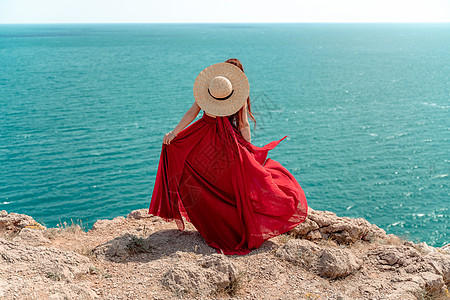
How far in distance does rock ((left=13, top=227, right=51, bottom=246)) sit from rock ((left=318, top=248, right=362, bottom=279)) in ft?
13.5

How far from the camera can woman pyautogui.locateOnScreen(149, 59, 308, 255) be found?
5.73 metres

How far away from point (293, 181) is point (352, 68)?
65.3 m

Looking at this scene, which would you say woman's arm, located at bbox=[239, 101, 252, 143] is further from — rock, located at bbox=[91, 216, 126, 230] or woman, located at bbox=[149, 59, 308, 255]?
rock, located at bbox=[91, 216, 126, 230]

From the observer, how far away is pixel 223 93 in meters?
5.52

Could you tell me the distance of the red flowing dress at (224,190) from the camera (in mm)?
5804

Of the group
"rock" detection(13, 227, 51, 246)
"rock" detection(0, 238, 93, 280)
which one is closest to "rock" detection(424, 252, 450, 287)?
"rock" detection(0, 238, 93, 280)

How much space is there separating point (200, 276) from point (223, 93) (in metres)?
2.44

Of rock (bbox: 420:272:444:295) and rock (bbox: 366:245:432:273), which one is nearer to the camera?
rock (bbox: 420:272:444:295)

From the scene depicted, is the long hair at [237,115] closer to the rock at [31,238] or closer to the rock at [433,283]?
the rock at [433,283]

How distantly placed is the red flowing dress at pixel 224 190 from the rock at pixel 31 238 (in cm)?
179

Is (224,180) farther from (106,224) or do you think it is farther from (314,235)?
(106,224)

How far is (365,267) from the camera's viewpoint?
18.2ft

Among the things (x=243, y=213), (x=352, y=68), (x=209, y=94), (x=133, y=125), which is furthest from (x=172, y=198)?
(x=352, y=68)

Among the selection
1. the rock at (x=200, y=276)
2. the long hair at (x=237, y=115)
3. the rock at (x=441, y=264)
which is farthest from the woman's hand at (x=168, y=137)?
the rock at (x=441, y=264)
